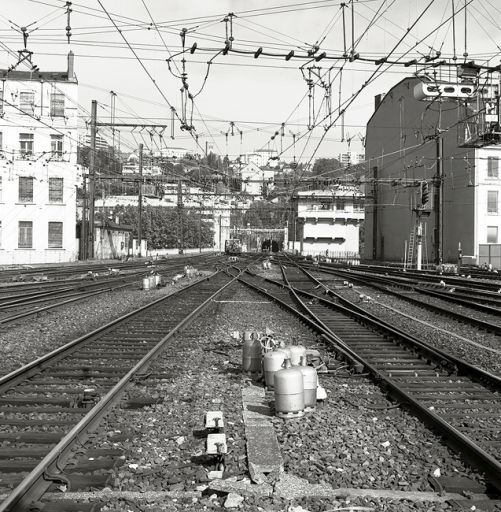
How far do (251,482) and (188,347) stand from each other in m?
6.33

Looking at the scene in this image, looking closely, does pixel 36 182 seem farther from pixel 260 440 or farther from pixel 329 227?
pixel 329 227

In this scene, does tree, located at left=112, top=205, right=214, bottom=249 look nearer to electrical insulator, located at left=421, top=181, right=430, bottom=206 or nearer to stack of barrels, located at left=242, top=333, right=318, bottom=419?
electrical insulator, located at left=421, top=181, right=430, bottom=206

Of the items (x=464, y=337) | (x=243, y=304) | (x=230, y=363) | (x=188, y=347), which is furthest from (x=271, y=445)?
(x=243, y=304)

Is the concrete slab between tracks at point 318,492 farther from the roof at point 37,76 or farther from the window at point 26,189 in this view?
the roof at point 37,76

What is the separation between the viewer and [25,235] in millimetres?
51938

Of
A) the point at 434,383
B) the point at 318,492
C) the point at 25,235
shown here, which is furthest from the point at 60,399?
the point at 25,235

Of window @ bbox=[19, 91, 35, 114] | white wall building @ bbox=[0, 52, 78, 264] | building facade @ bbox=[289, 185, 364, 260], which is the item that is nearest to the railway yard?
white wall building @ bbox=[0, 52, 78, 264]

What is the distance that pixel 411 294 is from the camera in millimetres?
23047

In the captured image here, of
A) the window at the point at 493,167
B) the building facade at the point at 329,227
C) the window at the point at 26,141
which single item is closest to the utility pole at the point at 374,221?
the window at the point at 493,167

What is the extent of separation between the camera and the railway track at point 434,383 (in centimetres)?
567

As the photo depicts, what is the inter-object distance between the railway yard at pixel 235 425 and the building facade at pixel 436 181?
2884 cm

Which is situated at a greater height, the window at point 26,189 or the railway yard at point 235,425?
the window at point 26,189

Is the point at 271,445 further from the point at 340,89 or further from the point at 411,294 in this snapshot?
the point at 411,294

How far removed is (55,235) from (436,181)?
3035cm
